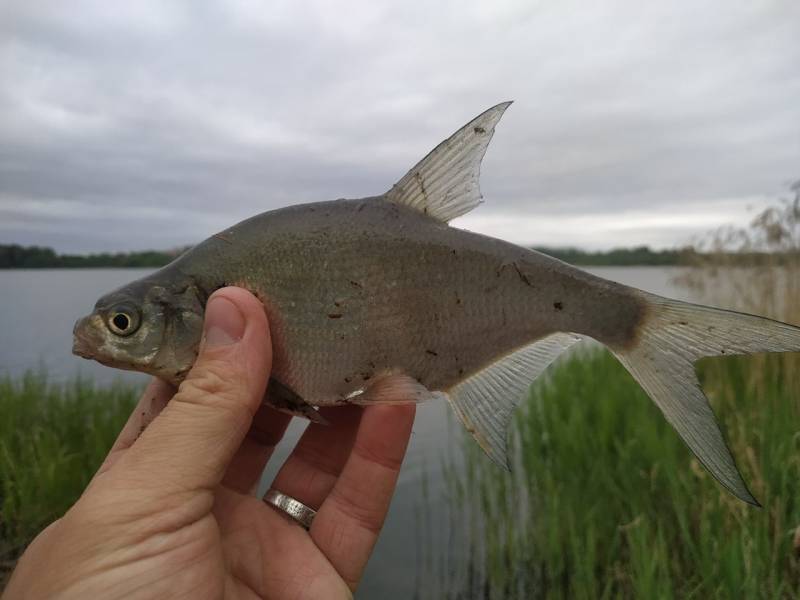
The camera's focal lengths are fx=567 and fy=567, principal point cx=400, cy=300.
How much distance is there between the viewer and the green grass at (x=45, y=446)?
5.38 meters

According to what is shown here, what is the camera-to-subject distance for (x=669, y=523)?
468cm

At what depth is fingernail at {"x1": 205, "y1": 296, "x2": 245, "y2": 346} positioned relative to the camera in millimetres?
2221

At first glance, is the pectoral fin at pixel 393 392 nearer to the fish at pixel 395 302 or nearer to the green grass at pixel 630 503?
the fish at pixel 395 302

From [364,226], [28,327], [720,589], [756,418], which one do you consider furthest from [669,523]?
[28,327]

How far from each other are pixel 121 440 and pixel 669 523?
4.23 meters

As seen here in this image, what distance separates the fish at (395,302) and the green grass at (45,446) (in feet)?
13.6

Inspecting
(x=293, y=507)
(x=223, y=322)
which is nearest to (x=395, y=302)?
(x=223, y=322)

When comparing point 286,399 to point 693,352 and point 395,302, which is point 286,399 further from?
point 693,352

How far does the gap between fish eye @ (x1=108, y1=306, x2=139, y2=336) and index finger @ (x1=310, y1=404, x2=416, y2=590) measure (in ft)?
3.81

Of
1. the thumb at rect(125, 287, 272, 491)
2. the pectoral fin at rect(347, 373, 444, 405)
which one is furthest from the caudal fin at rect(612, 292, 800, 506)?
the thumb at rect(125, 287, 272, 491)

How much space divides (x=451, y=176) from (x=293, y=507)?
1.91 m

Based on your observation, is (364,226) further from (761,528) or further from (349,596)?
(761,528)

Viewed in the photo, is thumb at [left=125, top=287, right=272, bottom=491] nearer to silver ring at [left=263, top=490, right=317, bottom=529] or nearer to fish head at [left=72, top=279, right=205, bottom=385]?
fish head at [left=72, top=279, right=205, bottom=385]

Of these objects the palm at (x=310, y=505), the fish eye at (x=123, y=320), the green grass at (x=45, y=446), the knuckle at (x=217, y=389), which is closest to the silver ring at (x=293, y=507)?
the palm at (x=310, y=505)
